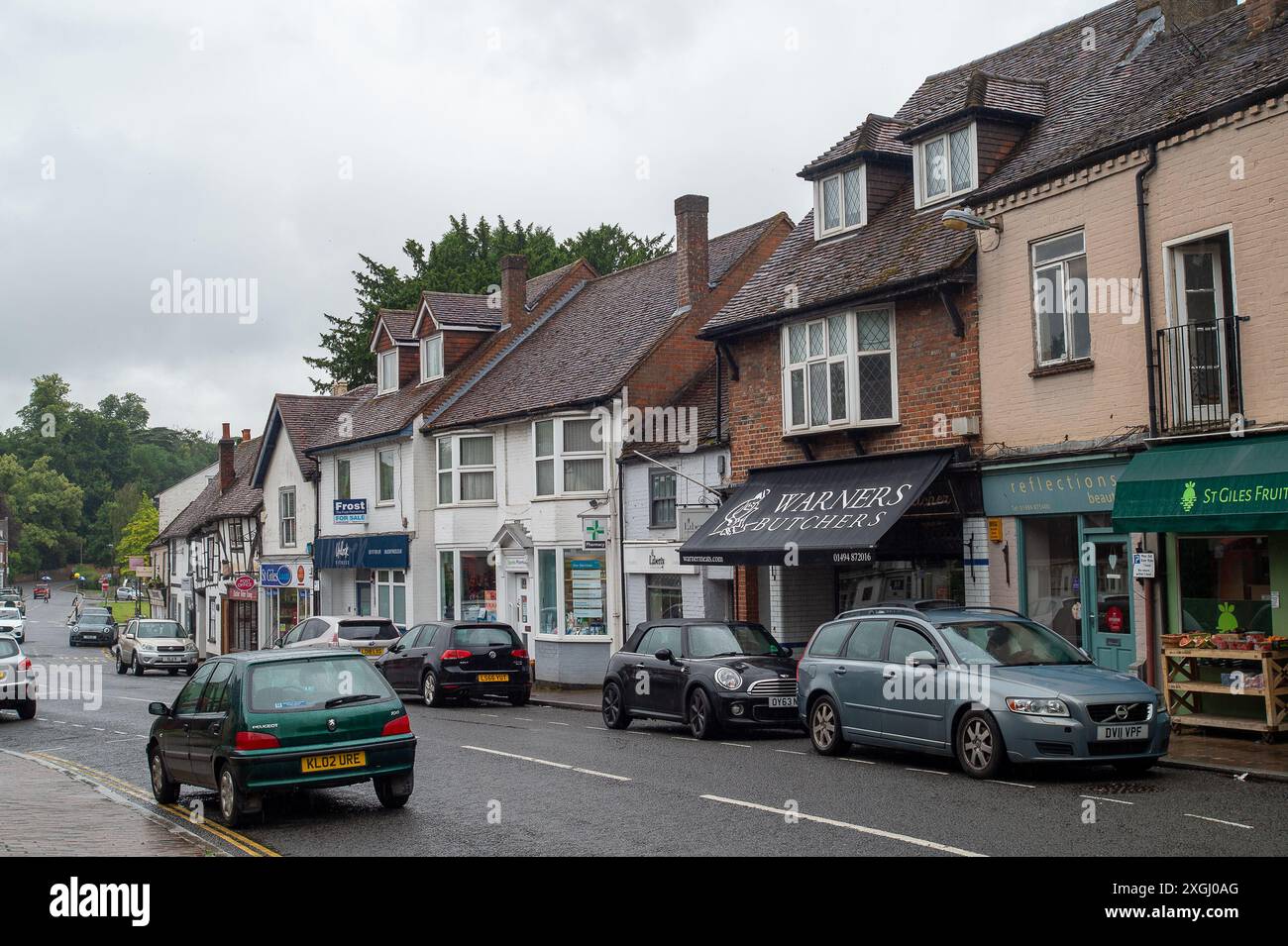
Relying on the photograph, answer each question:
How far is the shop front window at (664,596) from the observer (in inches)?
1037

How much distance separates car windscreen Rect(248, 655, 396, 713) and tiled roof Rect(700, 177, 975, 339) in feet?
35.3

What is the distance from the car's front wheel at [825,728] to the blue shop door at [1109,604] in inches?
149

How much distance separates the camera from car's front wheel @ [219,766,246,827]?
11.4m

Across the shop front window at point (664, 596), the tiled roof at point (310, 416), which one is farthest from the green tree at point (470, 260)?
the shop front window at point (664, 596)

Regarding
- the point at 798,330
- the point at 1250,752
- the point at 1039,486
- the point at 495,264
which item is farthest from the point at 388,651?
the point at 495,264

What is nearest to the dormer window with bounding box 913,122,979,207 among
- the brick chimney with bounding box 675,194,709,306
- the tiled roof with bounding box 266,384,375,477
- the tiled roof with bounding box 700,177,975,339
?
the tiled roof with bounding box 700,177,975,339

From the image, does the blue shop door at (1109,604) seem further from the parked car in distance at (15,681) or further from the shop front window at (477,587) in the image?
the shop front window at (477,587)

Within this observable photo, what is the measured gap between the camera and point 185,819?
12211 millimetres

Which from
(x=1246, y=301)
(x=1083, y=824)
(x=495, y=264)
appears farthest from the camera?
(x=495, y=264)

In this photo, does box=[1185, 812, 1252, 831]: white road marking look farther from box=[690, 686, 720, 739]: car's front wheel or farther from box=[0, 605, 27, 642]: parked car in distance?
box=[0, 605, 27, 642]: parked car in distance

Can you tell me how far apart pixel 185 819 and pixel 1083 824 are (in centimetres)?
797

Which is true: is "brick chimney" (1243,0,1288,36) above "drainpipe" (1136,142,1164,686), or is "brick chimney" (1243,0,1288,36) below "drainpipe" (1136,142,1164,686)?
above

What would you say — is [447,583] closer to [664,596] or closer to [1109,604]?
[664,596]
